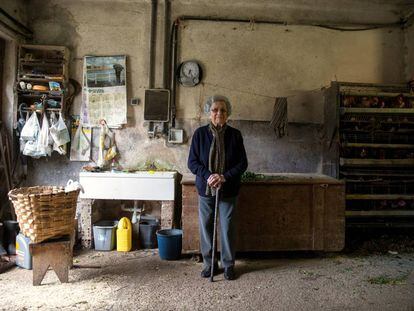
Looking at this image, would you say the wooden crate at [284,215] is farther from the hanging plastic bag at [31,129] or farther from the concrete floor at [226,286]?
the hanging plastic bag at [31,129]

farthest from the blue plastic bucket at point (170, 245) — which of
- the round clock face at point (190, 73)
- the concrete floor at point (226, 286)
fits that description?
the round clock face at point (190, 73)

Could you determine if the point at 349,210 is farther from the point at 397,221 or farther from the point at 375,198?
the point at 397,221

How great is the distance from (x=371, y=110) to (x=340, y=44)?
1.23 meters

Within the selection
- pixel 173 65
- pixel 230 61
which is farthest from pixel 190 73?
pixel 230 61

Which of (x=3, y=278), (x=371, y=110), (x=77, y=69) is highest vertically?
(x=77, y=69)

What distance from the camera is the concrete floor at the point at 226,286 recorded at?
9.26ft

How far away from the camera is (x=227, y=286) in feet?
10.4

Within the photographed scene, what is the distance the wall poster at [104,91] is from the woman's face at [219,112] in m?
1.76

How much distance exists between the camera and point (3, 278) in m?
3.32

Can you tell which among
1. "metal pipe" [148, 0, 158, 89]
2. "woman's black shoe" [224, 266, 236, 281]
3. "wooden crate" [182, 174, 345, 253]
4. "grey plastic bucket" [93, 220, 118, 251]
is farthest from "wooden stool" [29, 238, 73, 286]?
"metal pipe" [148, 0, 158, 89]

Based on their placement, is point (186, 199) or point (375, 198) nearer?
point (186, 199)

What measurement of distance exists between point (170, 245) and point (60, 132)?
206 cm

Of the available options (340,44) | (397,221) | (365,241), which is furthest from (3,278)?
(340,44)

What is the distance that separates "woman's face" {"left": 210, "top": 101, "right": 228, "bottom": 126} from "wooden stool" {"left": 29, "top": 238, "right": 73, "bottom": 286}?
Answer: 1795 mm
